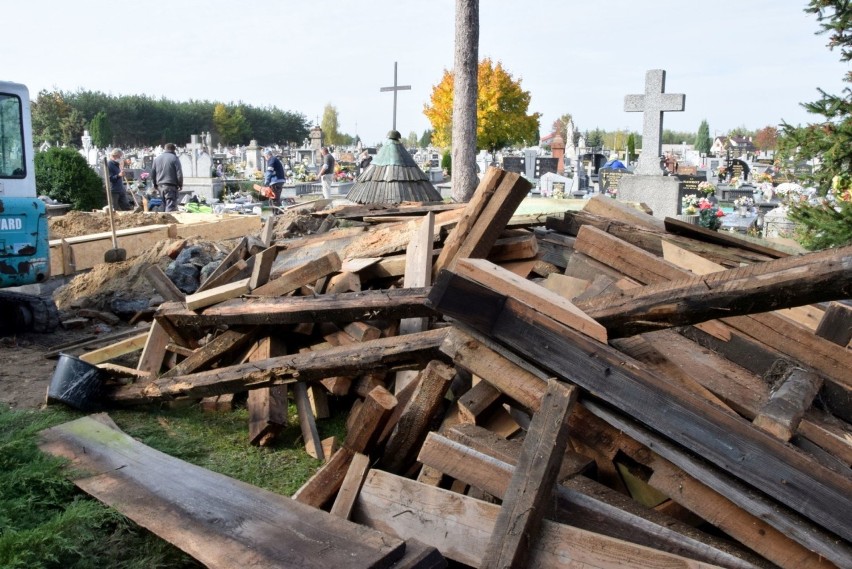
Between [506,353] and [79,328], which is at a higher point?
[506,353]

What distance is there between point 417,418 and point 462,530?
777 mm

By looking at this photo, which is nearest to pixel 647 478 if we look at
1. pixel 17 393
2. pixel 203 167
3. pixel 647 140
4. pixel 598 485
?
pixel 598 485

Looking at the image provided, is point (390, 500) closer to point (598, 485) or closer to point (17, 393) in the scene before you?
point (598, 485)

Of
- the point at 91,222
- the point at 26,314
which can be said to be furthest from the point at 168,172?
the point at 26,314

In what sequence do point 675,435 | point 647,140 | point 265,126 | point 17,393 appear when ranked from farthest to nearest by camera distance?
point 265,126, point 647,140, point 17,393, point 675,435

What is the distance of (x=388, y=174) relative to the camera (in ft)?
27.6

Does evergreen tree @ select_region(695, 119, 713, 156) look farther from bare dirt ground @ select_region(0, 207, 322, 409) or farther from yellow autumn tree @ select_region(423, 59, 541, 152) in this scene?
bare dirt ground @ select_region(0, 207, 322, 409)

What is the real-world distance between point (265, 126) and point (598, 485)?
85017mm

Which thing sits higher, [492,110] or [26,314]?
[492,110]

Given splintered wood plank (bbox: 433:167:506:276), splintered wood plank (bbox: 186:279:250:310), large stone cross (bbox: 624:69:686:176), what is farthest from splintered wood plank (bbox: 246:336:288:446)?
large stone cross (bbox: 624:69:686:176)

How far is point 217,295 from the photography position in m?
5.19

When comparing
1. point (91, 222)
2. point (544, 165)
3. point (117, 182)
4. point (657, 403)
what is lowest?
point (91, 222)

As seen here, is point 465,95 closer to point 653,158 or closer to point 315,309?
point 653,158

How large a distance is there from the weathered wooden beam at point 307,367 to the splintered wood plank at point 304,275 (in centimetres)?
71
